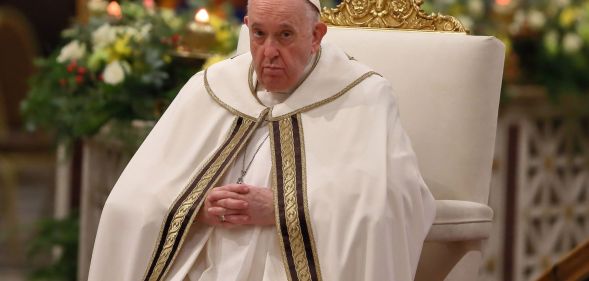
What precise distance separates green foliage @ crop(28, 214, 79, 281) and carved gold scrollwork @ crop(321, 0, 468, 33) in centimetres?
212

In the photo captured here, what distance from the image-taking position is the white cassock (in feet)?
12.6

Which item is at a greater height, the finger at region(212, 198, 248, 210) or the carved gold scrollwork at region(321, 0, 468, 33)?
the carved gold scrollwork at region(321, 0, 468, 33)

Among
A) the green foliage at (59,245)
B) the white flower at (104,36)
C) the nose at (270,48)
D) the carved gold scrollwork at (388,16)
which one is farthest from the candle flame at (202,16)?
the nose at (270,48)

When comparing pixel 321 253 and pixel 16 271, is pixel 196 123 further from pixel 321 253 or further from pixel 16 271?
pixel 16 271

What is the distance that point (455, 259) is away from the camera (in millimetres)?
4328

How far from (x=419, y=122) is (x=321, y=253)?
76 centimetres

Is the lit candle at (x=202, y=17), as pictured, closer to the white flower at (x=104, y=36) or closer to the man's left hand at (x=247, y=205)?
the white flower at (x=104, y=36)

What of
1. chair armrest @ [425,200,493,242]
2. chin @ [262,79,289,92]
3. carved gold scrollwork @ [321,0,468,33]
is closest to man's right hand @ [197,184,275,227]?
chin @ [262,79,289,92]

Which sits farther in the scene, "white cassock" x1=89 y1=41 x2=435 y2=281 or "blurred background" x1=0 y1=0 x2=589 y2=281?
"blurred background" x1=0 y1=0 x2=589 y2=281

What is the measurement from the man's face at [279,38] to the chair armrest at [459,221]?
2.06ft

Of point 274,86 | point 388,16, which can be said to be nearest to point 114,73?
point 388,16

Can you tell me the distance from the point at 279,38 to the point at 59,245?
268 cm

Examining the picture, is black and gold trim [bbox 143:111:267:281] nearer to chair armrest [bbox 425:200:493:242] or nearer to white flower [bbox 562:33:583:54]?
chair armrest [bbox 425:200:493:242]

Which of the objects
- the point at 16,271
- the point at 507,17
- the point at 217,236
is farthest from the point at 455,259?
the point at 16,271
